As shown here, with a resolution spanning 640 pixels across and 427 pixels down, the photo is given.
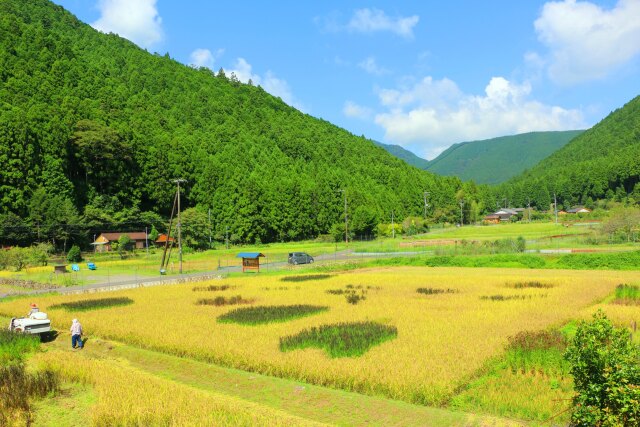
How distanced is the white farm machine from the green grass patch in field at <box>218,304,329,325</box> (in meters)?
7.26

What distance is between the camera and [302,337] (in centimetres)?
1662

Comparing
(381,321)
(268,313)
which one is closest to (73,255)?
(268,313)

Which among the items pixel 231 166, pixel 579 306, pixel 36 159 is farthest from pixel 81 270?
pixel 231 166

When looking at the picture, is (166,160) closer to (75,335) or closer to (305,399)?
(75,335)

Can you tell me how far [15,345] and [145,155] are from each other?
86187mm

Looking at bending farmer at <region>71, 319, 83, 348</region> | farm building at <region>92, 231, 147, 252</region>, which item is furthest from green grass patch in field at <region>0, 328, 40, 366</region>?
farm building at <region>92, 231, 147, 252</region>

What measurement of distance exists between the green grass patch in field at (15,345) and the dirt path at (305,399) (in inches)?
173

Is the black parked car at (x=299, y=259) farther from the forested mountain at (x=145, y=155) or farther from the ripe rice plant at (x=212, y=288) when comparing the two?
the forested mountain at (x=145, y=155)

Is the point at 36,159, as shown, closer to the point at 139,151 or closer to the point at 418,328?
the point at 139,151

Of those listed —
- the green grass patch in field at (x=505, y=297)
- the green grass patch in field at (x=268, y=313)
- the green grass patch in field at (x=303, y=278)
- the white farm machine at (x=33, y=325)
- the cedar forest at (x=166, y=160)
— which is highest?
the cedar forest at (x=166, y=160)

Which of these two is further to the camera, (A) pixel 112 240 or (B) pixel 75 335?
(A) pixel 112 240

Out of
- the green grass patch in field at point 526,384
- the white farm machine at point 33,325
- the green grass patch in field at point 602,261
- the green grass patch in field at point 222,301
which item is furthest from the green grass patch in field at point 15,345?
the green grass patch in field at point 602,261

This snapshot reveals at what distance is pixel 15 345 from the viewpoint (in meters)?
17.4

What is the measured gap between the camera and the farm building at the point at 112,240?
78312 mm
